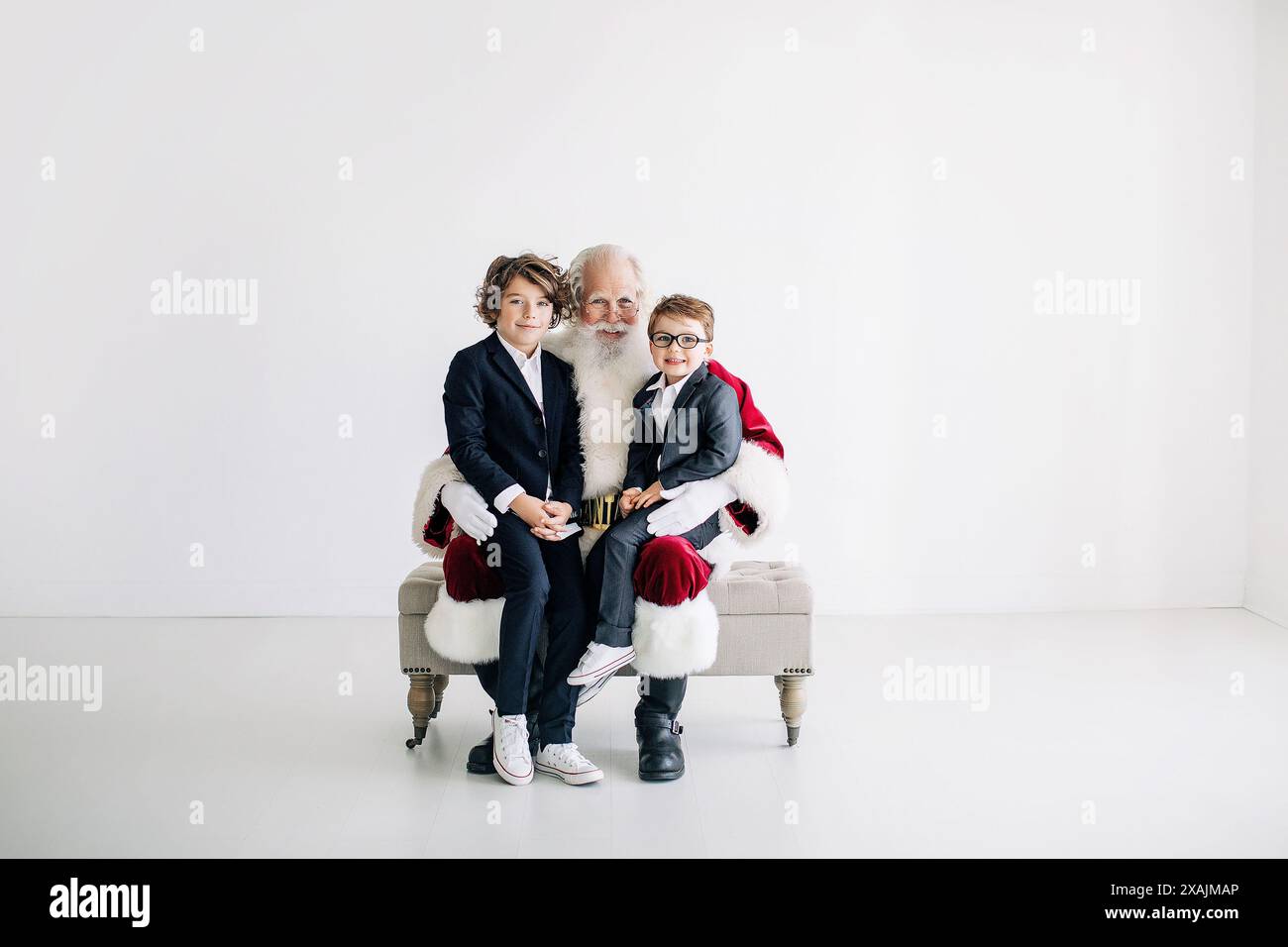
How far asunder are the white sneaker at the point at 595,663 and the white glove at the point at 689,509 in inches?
12.0

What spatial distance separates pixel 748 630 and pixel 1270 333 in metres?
2.78

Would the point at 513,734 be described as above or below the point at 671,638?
below

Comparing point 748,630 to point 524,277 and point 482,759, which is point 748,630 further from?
point 524,277

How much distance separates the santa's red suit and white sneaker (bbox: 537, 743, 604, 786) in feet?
0.83

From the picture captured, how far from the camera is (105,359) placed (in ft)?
15.9

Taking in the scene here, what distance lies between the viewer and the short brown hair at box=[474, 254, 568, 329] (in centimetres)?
310

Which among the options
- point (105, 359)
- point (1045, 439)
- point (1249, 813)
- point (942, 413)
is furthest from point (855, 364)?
point (105, 359)

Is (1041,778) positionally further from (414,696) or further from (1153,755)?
(414,696)

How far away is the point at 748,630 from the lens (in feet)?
10.5

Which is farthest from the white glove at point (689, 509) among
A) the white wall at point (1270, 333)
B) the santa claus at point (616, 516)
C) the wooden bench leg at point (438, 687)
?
the white wall at point (1270, 333)

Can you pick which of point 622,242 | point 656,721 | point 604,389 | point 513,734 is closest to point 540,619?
point 513,734

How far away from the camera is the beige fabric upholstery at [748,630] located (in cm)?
319

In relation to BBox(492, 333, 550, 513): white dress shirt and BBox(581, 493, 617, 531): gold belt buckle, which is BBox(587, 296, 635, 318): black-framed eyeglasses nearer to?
BBox(492, 333, 550, 513): white dress shirt

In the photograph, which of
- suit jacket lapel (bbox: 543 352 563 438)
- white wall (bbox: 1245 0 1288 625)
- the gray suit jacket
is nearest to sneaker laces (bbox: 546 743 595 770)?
the gray suit jacket
